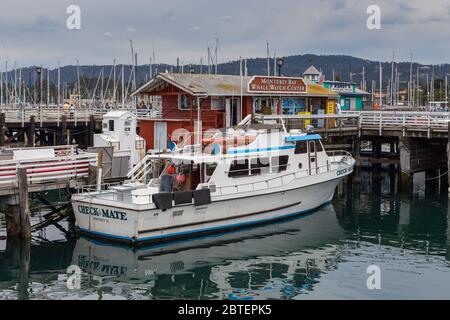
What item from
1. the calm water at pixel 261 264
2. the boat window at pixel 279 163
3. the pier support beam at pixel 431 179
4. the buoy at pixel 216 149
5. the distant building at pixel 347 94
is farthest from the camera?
the distant building at pixel 347 94

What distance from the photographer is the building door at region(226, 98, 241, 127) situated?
3516 centimetres

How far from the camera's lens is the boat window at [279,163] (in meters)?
26.8

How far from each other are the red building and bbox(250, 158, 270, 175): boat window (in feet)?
24.1

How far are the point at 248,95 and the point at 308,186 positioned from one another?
29.7 ft

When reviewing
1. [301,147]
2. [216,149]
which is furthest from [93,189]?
[301,147]

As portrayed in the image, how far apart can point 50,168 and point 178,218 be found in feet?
17.3

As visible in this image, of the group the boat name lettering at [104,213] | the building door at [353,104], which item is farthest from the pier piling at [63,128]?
the building door at [353,104]

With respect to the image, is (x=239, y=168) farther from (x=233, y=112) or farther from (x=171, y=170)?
(x=233, y=112)

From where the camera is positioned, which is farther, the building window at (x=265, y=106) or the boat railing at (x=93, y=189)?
the building window at (x=265, y=106)

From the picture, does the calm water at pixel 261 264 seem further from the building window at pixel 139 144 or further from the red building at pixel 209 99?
the red building at pixel 209 99

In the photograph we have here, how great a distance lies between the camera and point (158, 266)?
2058 cm

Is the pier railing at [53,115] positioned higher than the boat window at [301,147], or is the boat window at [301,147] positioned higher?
the pier railing at [53,115]

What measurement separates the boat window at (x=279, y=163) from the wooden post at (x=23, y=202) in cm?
1031
